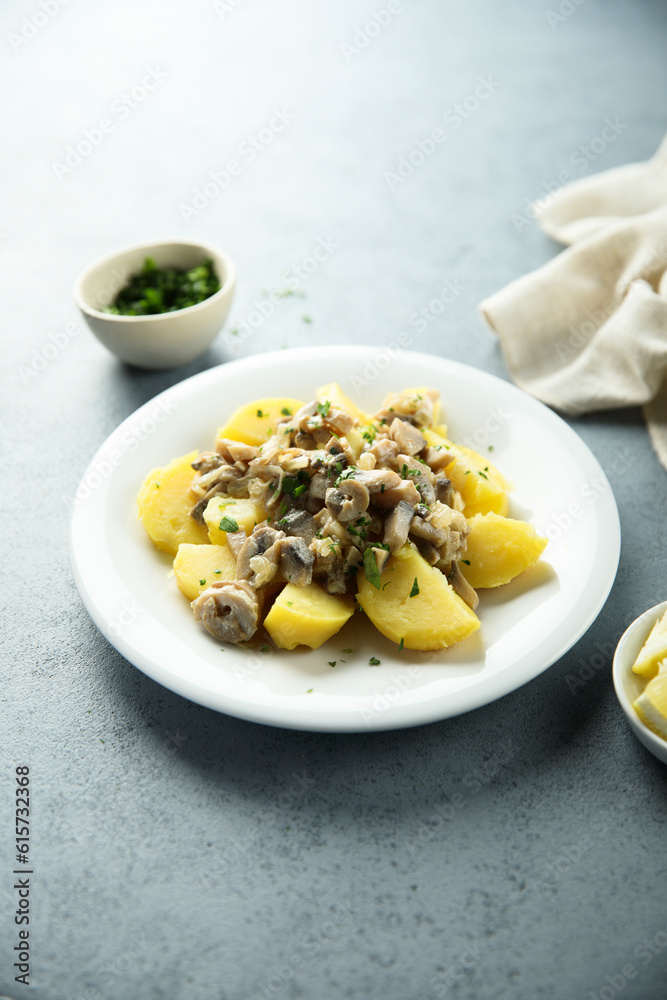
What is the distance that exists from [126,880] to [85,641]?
92 cm

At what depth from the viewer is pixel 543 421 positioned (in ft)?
10.5

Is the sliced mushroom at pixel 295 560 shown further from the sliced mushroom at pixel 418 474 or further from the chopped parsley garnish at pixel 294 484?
the sliced mushroom at pixel 418 474

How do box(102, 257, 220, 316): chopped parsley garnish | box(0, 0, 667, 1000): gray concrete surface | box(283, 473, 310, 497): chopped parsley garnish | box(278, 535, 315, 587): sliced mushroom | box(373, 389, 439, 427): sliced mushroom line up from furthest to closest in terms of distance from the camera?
box(102, 257, 220, 316): chopped parsley garnish → box(373, 389, 439, 427): sliced mushroom → box(283, 473, 310, 497): chopped parsley garnish → box(278, 535, 315, 587): sliced mushroom → box(0, 0, 667, 1000): gray concrete surface

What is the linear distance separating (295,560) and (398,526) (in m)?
0.35

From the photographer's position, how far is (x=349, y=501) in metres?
2.61

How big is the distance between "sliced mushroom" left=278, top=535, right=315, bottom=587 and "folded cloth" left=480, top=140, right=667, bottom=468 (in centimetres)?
182

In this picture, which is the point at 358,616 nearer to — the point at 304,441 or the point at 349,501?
the point at 349,501

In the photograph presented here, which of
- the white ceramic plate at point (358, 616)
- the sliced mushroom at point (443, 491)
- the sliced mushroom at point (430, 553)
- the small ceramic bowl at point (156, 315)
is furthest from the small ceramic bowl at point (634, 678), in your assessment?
the small ceramic bowl at point (156, 315)

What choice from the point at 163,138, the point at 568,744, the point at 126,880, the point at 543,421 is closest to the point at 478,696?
the point at 568,744

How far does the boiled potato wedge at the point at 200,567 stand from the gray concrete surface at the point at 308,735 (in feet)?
1.27

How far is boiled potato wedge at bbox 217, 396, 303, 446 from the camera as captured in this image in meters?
3.13

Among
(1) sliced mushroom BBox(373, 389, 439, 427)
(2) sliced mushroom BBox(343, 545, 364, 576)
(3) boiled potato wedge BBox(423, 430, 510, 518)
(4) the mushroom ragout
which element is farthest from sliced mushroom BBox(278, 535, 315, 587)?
(1) sliced mushroom BBox(373, 389, 439, 427)

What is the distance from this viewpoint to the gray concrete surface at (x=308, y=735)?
206cm

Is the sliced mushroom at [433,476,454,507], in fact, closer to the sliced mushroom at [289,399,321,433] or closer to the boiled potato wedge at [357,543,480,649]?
the boiled potato wedge at [357,543,480,649]
